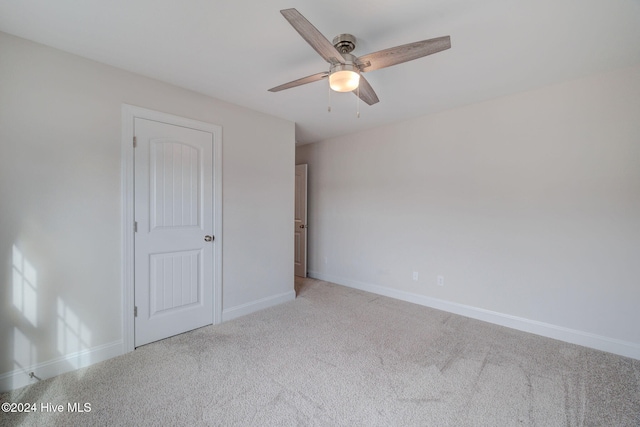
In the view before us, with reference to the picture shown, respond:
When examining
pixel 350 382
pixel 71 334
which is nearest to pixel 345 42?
pixel 350 382

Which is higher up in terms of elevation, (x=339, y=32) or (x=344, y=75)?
(x=339, y=32)

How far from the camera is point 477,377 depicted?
6.79 ft

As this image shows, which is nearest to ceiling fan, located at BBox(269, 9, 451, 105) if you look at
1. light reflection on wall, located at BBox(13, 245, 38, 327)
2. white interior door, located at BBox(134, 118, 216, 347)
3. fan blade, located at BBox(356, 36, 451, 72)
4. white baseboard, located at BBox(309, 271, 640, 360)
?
fan blade, located at BBox(356, 36, 451, 72)

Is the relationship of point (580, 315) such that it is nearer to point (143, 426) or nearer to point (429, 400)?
point (429, 400)

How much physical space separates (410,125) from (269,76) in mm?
2028

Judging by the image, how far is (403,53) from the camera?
1.62m

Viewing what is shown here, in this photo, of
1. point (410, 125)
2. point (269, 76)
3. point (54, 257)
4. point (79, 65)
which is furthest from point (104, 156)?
point (410, 125)

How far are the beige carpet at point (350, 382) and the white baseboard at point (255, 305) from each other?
214 millimetres

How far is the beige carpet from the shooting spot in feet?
5.52

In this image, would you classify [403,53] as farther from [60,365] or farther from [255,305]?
[60,365]

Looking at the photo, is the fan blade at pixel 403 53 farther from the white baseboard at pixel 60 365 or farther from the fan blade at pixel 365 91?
the white baseboard at pixel 60 365

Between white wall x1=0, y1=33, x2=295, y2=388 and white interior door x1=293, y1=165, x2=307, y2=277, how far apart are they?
2.40 metres

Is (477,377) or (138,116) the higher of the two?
(138,116)

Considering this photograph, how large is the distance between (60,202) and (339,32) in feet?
7.77
